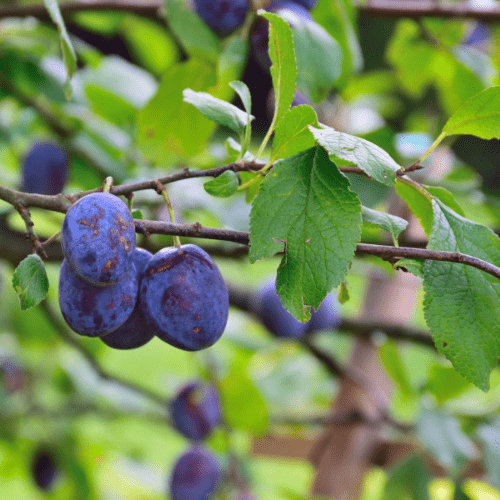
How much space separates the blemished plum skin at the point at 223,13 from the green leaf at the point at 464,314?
1.38ft

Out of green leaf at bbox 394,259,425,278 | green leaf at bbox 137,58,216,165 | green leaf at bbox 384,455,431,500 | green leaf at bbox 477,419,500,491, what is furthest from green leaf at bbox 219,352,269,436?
green leaf at bbox 394,259,425,278

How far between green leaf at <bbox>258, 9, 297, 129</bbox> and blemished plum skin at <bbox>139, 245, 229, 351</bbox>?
0.14 m

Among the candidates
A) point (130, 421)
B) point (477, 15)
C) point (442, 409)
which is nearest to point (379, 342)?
point (442, 409)

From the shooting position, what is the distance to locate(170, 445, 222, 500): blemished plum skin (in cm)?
100

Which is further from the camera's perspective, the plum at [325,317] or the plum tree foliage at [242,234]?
the plum at [325,317]

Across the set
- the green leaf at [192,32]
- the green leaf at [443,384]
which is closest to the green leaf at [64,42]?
the green leaf at [192,32]

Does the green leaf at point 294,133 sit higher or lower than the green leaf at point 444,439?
higher

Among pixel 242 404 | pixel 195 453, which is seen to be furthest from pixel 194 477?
pixel 242 404

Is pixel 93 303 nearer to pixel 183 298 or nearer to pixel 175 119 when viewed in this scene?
pixel 183 298

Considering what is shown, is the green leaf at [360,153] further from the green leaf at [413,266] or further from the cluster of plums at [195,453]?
the cluster of plums at [195,453]

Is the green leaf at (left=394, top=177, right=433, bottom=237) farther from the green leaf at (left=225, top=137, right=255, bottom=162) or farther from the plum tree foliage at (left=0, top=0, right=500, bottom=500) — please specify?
the green leaf at (left=225, top=137, right=255, bottom=162)

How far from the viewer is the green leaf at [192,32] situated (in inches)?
26.1

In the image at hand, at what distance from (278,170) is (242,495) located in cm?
85

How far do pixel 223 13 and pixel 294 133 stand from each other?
337 millimetres
